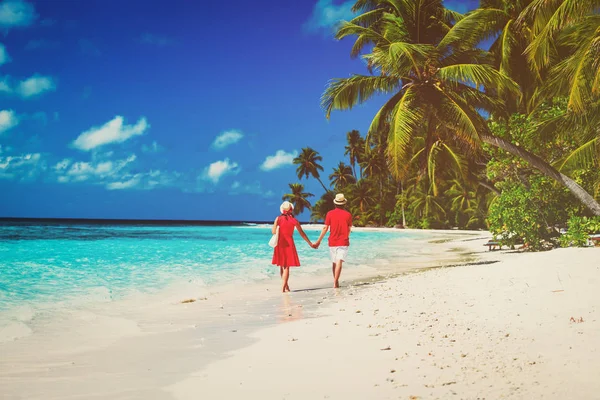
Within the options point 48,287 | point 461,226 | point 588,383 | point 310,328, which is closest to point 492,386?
point 588,383

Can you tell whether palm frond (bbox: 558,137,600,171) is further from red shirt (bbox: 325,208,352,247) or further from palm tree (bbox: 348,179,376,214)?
palm tree (bbox: 348,179,376,214)

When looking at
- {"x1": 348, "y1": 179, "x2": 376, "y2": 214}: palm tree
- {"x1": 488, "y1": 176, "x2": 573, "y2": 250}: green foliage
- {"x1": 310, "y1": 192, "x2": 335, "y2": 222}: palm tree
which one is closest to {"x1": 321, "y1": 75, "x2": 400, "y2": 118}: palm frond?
{"x1": 488, "y1": 176, "x2": 573, "y2": 250}: green foliage

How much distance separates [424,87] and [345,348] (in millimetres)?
11688

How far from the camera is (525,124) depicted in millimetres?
15125

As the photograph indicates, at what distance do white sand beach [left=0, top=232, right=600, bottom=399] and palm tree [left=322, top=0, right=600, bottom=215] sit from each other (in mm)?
6262

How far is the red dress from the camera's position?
30.1 ft

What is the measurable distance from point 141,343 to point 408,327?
3.08m

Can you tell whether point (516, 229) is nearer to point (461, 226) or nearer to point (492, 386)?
point (492, 386)

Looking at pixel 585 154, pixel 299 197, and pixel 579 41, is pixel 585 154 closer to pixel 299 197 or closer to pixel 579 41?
pixel 579 41

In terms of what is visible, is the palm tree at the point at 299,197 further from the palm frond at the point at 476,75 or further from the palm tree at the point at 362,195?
the palm frond at the point at 476,75

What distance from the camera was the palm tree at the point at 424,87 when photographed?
13.2m

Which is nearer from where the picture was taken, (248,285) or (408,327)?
(408,327)

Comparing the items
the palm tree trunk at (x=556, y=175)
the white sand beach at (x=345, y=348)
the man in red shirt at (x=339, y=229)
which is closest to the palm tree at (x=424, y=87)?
the palm tree trunk at (x=556, y=175)

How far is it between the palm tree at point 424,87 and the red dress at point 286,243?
18.2 ft
